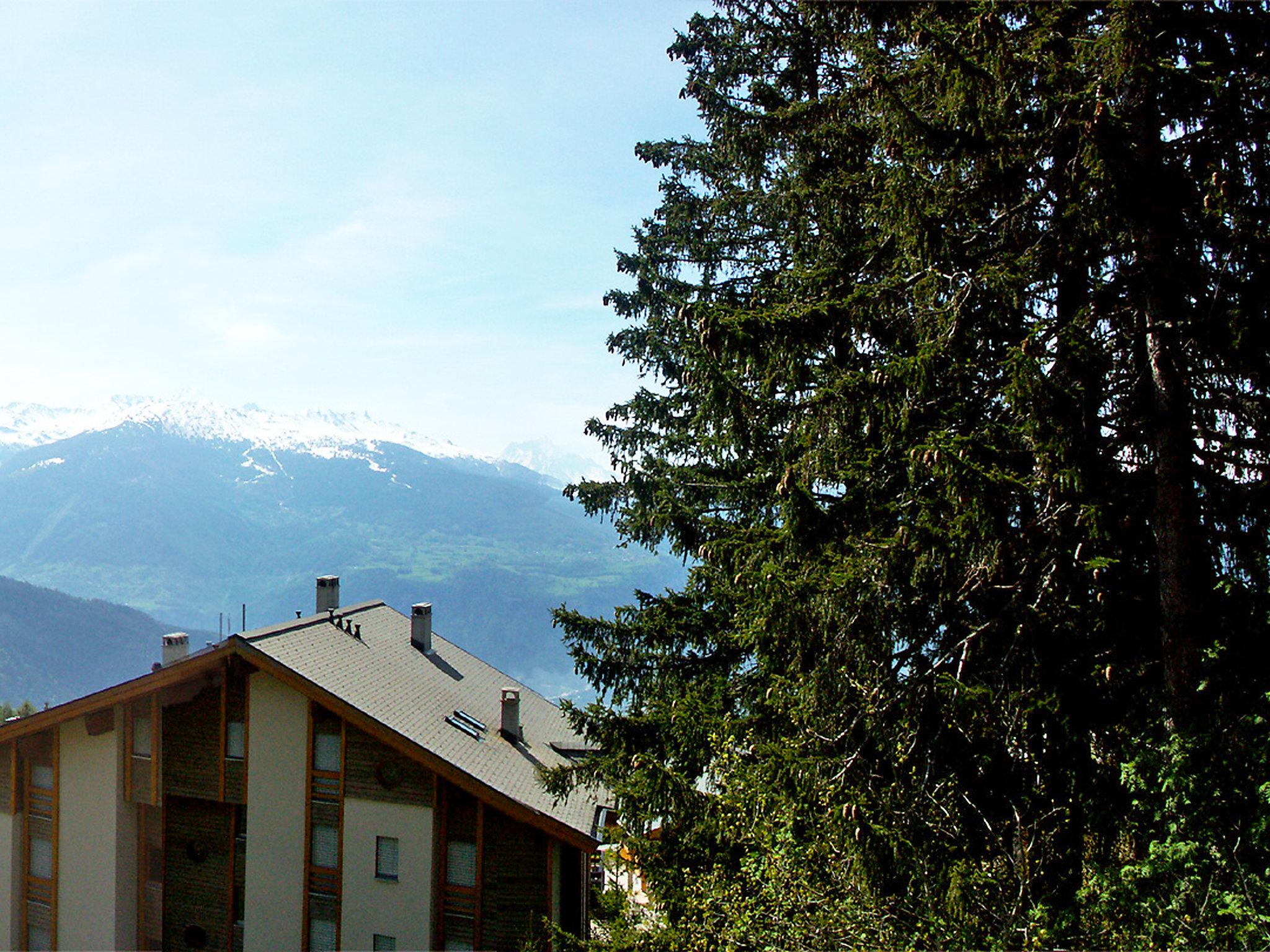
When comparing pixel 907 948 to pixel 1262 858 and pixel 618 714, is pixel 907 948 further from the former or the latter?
pixel 618 714

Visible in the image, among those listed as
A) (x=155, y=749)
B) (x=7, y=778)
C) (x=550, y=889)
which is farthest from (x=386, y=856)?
(x=7, y=778)

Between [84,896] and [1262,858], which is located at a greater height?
[1262,858]

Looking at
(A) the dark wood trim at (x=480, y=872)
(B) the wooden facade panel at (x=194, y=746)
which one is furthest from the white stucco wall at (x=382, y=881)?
(B) the wooden facade panel at (x=194, y=746)

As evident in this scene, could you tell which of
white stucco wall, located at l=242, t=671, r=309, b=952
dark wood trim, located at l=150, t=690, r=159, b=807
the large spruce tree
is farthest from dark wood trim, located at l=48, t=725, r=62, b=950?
the large spruce tree

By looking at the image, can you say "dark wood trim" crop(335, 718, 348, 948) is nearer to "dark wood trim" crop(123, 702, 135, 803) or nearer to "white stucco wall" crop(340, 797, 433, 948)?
"white stucco wall" crop(340, 797, 433, 948)

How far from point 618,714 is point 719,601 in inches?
85.6

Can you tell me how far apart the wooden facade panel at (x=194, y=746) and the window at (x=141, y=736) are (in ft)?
1.42

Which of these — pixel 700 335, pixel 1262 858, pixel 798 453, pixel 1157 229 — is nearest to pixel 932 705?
pixel 1262 858

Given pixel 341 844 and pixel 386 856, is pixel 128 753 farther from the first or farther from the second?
pixel 386 856

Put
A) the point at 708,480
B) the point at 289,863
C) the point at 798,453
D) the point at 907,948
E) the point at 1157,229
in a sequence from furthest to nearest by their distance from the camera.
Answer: the point at 289,863 → the point at 708,480 → the point at 798,453 → the point at 1157,229 → the point at 907,948

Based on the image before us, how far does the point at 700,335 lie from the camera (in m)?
8.58

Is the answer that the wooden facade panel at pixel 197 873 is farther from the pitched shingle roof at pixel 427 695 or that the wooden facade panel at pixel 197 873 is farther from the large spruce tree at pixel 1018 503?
the large spruce tree at pixel 1018 503

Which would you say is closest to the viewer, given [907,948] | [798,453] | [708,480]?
[907,948]

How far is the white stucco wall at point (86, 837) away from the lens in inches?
734
